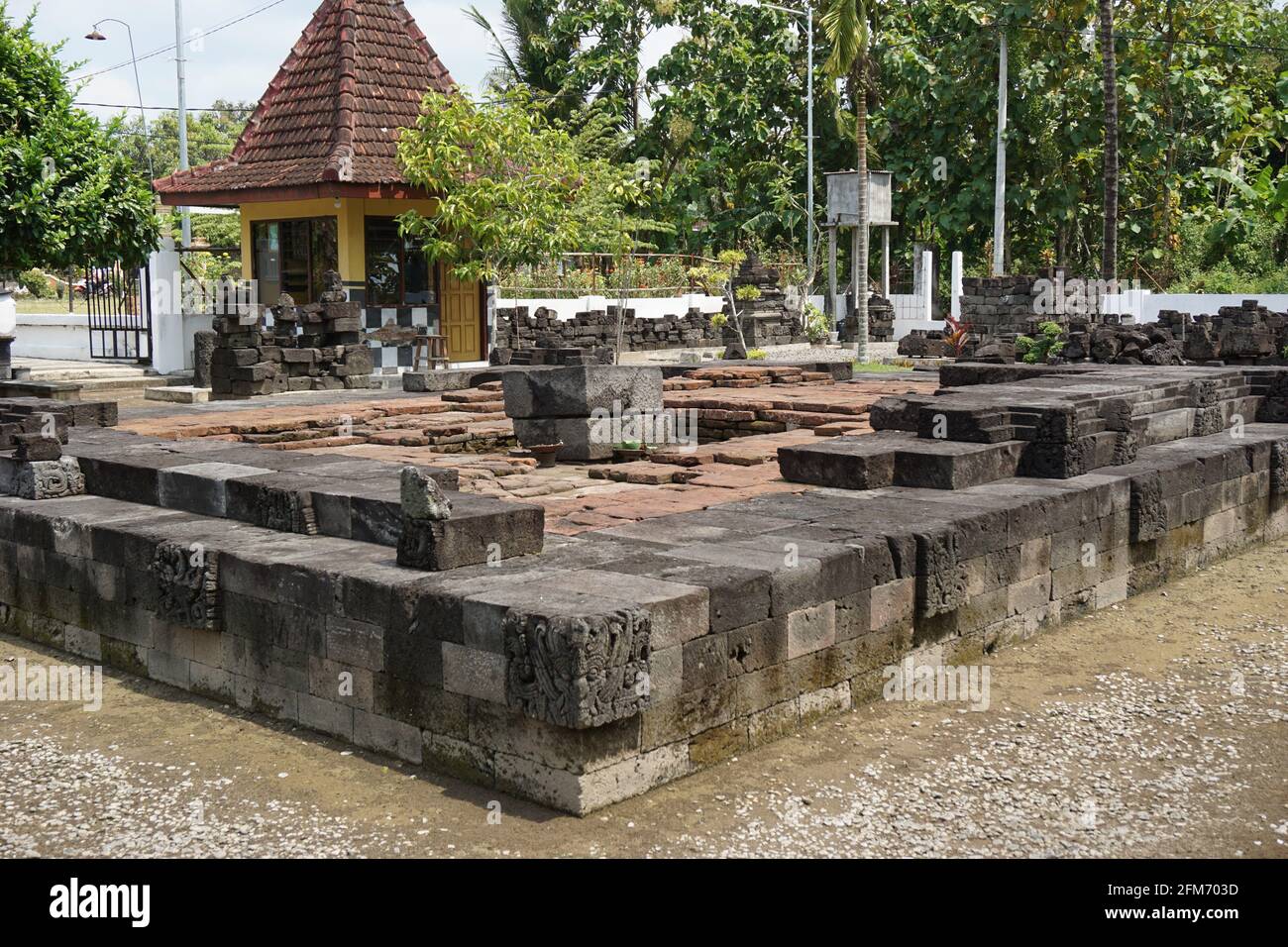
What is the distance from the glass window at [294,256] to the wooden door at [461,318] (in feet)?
6.64

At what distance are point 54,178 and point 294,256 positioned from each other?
534 cm

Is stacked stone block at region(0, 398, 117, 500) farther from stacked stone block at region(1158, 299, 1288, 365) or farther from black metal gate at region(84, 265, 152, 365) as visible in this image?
stacked stone block at region(1158, 299, 1288, 365)

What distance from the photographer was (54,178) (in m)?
16.3

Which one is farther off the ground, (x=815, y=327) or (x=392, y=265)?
(x=392, y=265)

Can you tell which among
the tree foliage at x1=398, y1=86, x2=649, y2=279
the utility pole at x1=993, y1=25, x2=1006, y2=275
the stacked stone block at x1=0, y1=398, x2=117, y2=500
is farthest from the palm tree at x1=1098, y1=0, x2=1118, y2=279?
the stacked stone block at x1=0, y1=398, x2=117, y2=500

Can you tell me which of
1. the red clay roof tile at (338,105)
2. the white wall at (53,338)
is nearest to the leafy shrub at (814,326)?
the red clay roof tile at (338,105)

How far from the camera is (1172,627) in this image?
28.5 ft

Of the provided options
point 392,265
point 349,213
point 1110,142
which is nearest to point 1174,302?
point 1110,142

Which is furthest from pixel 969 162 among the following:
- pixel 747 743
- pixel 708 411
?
pixel 747 743

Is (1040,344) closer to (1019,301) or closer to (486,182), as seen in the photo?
(1019,301)

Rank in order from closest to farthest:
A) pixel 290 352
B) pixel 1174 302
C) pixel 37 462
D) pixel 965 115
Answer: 1. pixel 37 462
2. pixel 290 352
3. pixel 1174 302
4. pixel 965 115

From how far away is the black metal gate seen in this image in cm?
2162

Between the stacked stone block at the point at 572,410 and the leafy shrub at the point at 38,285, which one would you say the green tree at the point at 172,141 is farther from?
the stacked stone block at the point at 572,410

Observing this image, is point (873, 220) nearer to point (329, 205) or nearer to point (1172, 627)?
point (329, 205)
